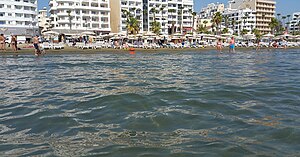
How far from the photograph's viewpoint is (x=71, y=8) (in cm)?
7881

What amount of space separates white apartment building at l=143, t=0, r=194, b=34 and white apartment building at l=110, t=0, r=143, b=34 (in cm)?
315

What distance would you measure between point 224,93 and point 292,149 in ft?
12.6

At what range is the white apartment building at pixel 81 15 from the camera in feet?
256

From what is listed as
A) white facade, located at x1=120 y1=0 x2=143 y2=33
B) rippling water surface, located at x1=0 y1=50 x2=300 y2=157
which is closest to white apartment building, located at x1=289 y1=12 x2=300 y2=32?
white facade, located at x1=120 y1=0 x2=143 y2=33

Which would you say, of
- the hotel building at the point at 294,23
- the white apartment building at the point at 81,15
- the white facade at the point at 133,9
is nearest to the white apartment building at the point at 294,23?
the hotel building at the point at 294,23

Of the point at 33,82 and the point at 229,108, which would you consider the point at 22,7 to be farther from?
the point at 229,108

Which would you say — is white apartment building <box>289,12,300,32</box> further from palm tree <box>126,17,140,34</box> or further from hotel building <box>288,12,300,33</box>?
palm tree <box>126,17,140,34</box>

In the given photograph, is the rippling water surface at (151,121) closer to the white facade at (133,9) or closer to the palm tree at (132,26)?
the palm tree at (132,26)

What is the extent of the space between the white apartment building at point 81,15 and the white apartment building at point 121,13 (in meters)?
4.57

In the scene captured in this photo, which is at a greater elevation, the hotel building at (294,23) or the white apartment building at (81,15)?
the hotel building at (294,23)

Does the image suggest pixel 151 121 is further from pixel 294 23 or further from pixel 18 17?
pixel 294 23

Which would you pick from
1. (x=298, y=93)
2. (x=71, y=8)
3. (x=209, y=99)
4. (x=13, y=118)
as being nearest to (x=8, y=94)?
(x=13, y=118)

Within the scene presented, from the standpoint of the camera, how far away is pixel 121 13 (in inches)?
3501

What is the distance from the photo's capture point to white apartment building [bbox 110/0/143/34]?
88562 mm
